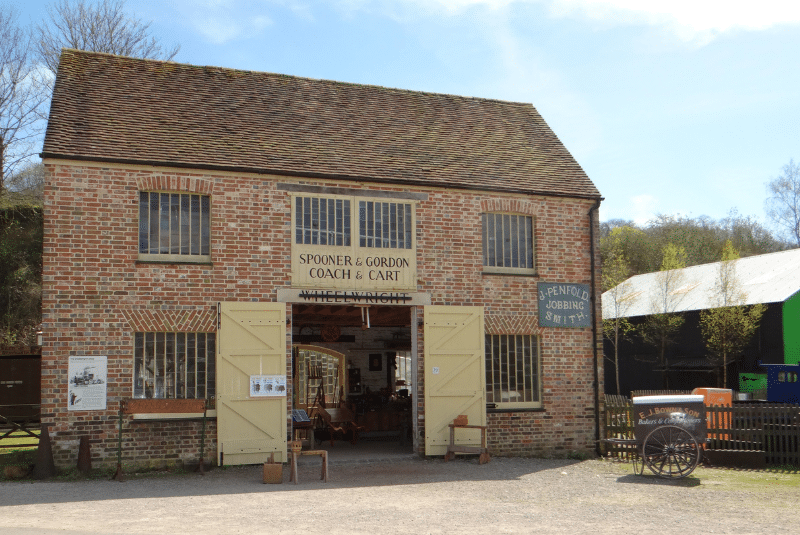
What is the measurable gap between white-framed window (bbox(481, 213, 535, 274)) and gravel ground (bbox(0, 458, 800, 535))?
3.98 meters

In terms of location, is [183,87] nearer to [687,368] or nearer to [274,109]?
[274,109]

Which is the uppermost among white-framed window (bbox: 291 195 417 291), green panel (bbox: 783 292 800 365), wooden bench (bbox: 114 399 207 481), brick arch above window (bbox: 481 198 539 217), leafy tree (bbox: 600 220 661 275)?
leafy tree (bbox: 600 220 661 275)

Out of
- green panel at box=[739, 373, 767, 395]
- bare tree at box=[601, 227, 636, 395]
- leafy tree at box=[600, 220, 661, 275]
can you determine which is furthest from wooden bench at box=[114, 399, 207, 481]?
leafy tree at box=[600, 220, 661, 275]

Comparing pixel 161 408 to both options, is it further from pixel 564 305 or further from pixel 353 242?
pixel 564 305

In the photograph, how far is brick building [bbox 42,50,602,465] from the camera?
1237 cm

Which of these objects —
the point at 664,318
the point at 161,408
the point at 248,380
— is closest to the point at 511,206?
the point at 248,380

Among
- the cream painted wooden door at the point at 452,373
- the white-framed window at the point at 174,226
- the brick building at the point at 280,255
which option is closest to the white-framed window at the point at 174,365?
the brick building at the point at 280,255

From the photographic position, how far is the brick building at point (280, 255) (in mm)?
12367

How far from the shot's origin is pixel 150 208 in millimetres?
12914

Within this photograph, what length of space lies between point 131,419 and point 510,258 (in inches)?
301

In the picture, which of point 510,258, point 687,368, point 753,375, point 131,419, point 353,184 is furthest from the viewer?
point 687,368

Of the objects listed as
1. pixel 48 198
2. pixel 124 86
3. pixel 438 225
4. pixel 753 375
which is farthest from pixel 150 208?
pixel 753 375

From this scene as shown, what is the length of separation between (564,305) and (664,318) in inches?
773

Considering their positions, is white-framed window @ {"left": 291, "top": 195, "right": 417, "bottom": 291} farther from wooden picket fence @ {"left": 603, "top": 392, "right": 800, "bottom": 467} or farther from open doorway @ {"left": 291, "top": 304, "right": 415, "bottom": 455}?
wooden picket fence @ {"left": 603, "top": 392, "right": 800, "bottom": 467}
